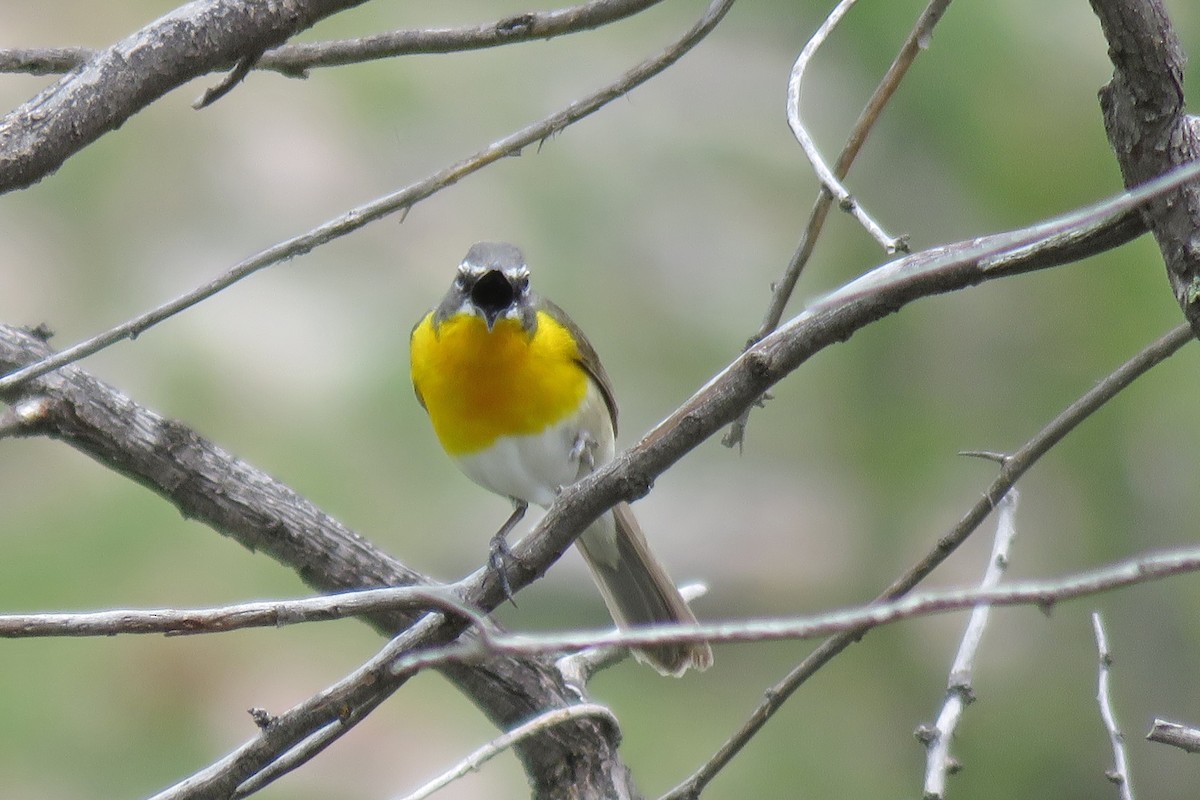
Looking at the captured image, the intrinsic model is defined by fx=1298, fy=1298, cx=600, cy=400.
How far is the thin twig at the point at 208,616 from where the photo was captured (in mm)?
1435

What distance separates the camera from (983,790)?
4.34 meters

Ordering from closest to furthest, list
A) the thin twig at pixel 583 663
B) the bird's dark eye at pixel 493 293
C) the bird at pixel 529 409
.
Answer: the thin twig at pixel 583 663 → the bird's dark eye at pixel 493 293 → the bird at pixel 529 409

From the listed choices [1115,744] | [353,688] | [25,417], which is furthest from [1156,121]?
[25,417]

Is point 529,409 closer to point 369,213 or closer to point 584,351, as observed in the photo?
point 584,351

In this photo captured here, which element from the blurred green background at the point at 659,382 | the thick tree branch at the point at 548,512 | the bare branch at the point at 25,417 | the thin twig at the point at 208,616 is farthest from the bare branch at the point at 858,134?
the blurred green background at the point at 659,382

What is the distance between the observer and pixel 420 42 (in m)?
1.99

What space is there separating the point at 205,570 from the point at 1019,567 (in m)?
2.81

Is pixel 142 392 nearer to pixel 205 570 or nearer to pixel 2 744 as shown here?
pixel 205 570

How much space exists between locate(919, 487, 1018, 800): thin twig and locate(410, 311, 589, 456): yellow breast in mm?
1318

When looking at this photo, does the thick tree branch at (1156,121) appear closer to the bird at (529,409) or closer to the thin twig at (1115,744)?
the thin twig at (1115,744)

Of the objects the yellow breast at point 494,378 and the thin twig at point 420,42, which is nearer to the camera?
the thin twig at point 420,42

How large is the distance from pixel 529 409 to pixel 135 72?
165 centimetres

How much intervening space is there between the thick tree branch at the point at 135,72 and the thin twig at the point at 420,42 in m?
0.25

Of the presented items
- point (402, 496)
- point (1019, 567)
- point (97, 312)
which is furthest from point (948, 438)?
point (97, 312)
